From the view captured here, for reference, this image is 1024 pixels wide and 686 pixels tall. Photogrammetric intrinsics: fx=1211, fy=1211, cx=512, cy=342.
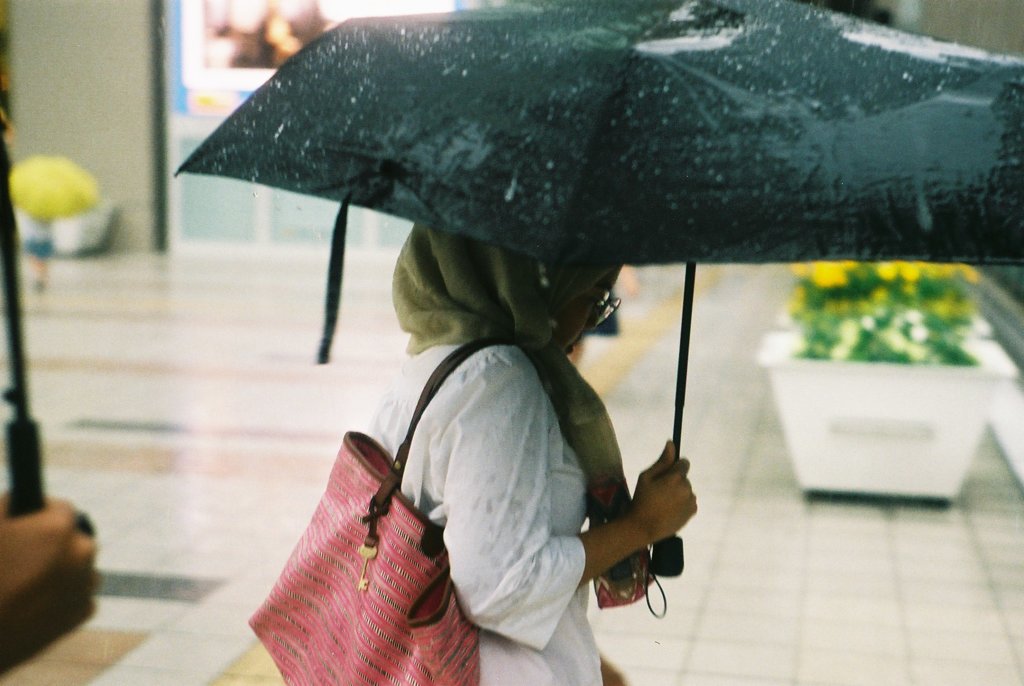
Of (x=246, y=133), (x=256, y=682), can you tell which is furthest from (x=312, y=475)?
(x=246, y=133)

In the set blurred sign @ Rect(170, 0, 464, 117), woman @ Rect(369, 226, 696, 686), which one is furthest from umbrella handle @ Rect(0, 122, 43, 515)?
blurred sign @ Rect(170, 0, 464, 117)

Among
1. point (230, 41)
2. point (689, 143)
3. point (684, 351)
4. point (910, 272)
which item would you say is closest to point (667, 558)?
point (684, 351)

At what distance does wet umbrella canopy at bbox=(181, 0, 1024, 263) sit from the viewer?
4.79ft

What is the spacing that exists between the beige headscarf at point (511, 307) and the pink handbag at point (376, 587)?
2.5 inches

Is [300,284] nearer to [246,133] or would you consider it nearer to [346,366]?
[346,366]

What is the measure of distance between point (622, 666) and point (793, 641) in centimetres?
63

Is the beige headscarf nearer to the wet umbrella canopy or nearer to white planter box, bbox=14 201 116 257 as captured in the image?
the wet umbrella canopy

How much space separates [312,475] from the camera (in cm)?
627

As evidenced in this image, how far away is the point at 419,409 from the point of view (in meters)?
1.72

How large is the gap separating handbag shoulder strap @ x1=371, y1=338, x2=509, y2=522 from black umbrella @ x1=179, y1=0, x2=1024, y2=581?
28 centimetres

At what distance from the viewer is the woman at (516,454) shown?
168cm

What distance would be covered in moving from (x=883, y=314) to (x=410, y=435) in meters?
4.56

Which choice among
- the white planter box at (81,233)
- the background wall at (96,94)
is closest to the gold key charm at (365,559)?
the white planter box at (81,233)

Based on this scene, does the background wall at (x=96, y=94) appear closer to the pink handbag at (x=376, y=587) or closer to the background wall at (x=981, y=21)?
the background wall at (x=981, y=21)
